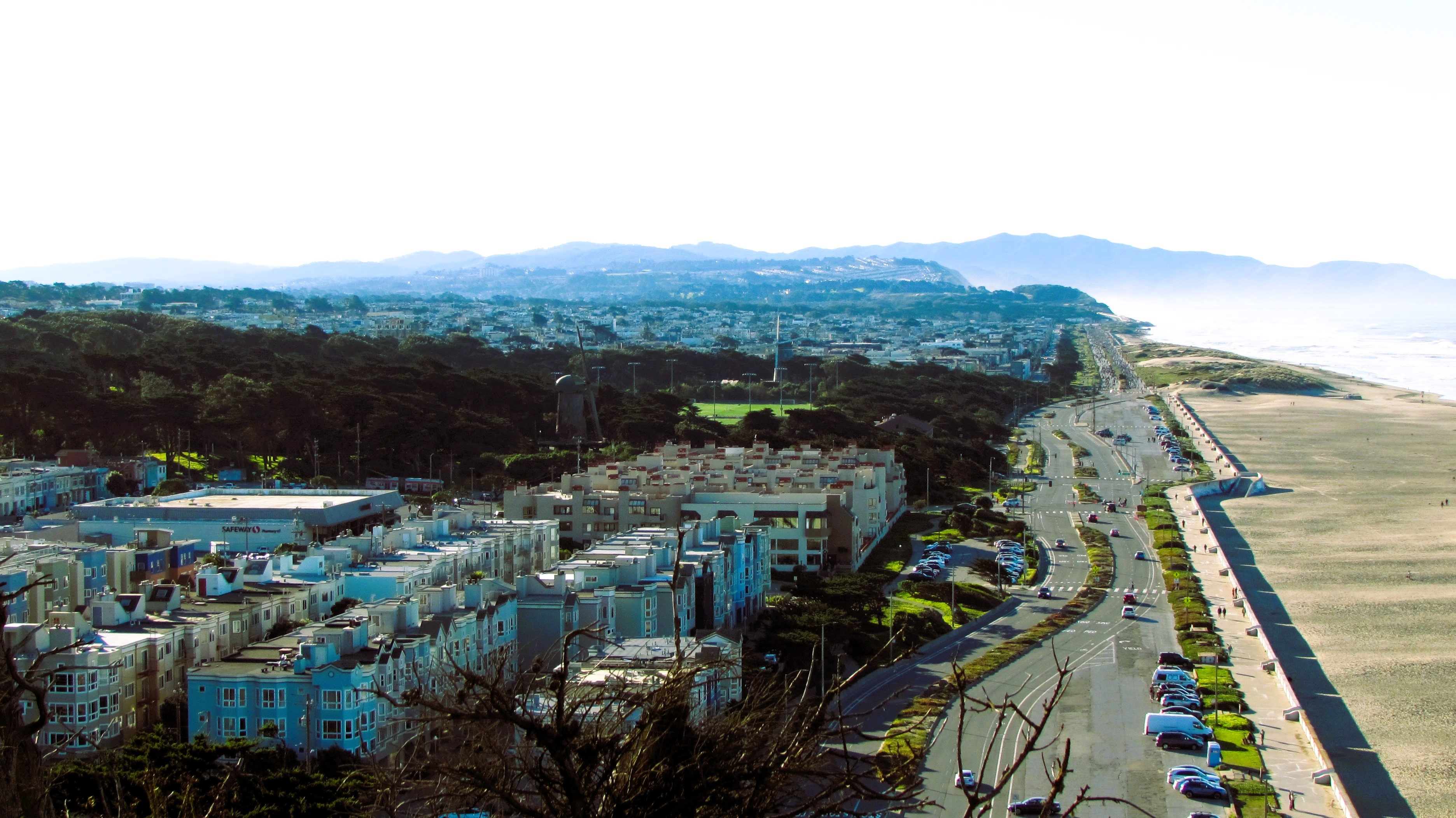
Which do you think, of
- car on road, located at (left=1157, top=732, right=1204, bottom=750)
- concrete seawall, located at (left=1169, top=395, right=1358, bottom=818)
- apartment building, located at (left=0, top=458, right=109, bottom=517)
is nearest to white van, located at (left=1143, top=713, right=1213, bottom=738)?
car on road, located at (left=1157, top=732, right=1204, bottom=750)

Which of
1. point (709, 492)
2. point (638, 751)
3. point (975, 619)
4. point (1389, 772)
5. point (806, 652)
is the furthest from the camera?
point (709, 492)

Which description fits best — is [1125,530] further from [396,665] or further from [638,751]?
[638,751]

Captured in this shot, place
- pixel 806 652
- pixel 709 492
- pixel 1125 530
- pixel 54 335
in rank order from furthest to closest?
pixel 54 335, pixel 1125 530, pixel 709 492, pixel 806 652

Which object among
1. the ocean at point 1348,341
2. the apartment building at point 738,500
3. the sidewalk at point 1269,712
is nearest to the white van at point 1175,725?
the sidewalk at point 1269,712

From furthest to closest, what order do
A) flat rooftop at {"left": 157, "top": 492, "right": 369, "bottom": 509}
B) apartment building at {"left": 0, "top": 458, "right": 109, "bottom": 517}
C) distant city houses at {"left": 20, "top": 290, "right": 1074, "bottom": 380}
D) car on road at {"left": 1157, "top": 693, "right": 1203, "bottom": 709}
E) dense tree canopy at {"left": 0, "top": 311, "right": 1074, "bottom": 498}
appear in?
distant city houses at {"left": 20, "top": 290, "right": 1074, "bottom": 380} → dense tree canopy at {"left": 0, "top": 311, "right": 1074, "bottom": 498} → apartment building at {"left": 0, "top": 458, "right": 109, "bottom": 517} → flat rooftop at {"left": 157, "top": 492, "right": 369, "bottom": 509} → car on road at {"left": 1157, "top": 693, "right": 1203, "bottom": 709}

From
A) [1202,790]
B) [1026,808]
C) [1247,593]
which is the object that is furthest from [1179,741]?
[1247,593]

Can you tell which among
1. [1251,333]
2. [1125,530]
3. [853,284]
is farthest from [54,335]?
[853,284]

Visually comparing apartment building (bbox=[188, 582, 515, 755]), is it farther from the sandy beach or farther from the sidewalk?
the sandy beach
